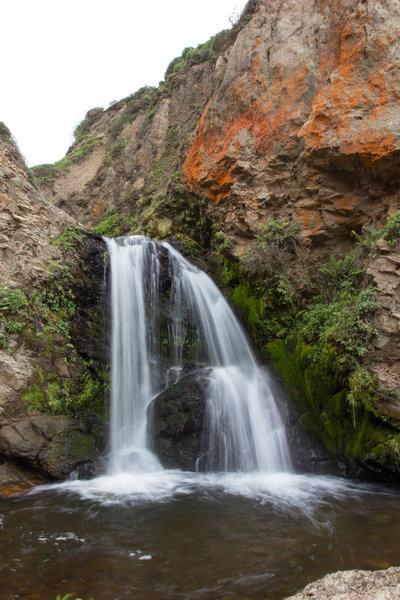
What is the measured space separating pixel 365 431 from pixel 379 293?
8.44 feet

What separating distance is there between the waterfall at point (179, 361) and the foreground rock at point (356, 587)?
14.2 feet

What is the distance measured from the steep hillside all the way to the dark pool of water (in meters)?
1.71

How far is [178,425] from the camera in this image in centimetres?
704

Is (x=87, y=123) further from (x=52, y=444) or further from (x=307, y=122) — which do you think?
(x=52, y=444)

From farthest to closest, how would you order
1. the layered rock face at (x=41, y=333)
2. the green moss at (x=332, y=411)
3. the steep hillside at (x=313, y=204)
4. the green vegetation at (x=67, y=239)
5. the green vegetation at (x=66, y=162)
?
the green vegetation at (x=66, y=162), the green vegetation at (x=67, y=239), the steep hillside at (x=313, y=204), the layered rock face at (x=41, y=333), the green moss at (x=332, y=411)

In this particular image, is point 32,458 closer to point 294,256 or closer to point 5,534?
point 5,534

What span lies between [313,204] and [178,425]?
6931 mm

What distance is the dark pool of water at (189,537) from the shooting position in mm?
3033

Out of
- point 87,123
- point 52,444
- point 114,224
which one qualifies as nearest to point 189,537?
point 52,444

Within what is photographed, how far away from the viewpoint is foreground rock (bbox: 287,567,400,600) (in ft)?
7.07

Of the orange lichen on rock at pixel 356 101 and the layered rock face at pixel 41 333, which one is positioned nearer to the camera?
the layered rock face at pixel 41 333

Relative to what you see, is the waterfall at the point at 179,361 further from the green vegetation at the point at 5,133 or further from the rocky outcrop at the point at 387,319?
the green vegetation at the point at 5,133

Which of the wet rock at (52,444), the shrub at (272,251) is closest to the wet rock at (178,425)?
the wet rock at (52,444)

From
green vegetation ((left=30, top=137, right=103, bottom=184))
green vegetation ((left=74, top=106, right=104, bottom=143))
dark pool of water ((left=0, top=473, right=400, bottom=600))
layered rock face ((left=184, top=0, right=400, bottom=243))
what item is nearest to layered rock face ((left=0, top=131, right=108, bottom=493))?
dark pool of water ((left=0, top=473, right=400, bottom=600))
